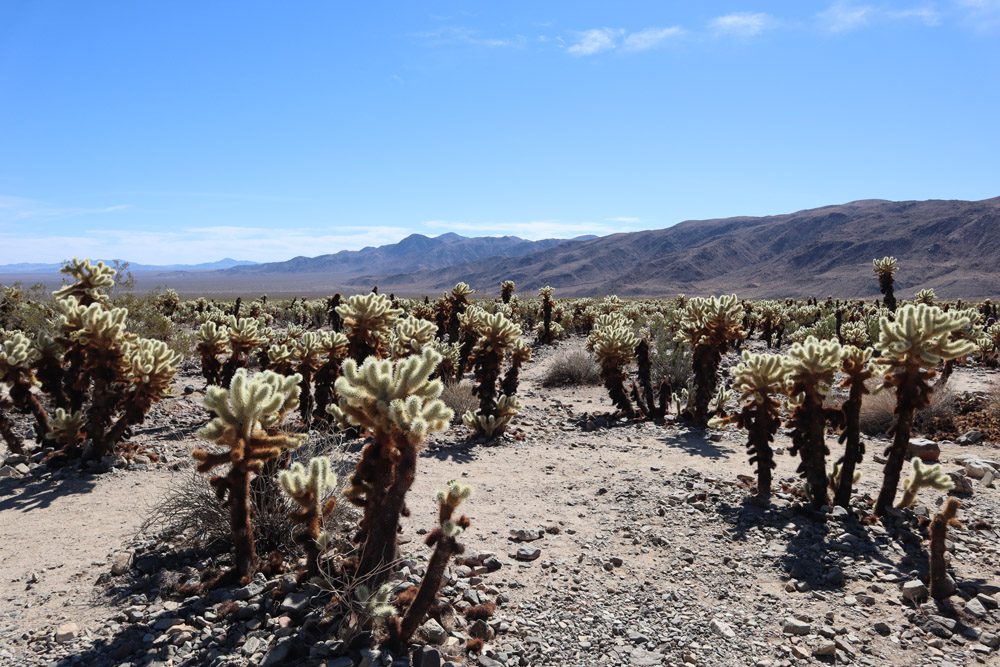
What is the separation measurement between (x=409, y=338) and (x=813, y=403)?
6958 millimetres

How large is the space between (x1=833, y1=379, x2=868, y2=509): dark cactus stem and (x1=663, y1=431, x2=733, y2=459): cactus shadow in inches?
94.2

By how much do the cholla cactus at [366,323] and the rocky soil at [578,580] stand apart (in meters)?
2.70

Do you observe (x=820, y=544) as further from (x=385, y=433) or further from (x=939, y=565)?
(x=385, y=433)

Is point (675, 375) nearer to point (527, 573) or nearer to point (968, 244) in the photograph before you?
point (527, 573)

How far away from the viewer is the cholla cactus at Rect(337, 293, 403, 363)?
32.1 feet

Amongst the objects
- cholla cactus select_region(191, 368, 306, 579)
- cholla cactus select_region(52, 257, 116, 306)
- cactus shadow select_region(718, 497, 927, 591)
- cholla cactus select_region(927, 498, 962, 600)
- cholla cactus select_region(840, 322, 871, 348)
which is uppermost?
cholla cactus select_region(52, 257, 116, 306)

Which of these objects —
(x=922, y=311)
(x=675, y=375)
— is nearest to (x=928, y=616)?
(x=922, y=311)

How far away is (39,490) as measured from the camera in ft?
24.5

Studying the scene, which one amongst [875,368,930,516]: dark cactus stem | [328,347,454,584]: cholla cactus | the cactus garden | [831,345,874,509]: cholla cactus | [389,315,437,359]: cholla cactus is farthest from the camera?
[389,315,437,359]: cholla cactus

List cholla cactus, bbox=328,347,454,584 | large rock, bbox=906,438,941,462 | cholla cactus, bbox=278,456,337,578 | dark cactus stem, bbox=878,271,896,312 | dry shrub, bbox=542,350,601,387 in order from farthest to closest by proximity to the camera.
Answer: dark cactus stem, bbox=878,271,896,312, dry shrub, bbox=542,350,601,387, large rock, bbox=906,438,941,462, cholla cactus, bbox=278,456,337,578, cholla cactus, bbox=328,347,454,584

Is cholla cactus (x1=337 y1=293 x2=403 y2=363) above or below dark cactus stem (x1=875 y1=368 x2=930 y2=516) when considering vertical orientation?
above

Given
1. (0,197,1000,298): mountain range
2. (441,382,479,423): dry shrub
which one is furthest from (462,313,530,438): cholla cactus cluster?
(0,197,1000,298): mountain range

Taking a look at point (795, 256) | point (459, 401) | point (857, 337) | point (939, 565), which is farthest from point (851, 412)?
point (795, 256)

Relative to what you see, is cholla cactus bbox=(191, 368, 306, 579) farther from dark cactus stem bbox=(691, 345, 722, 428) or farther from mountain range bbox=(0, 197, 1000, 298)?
mountain range bbox=(0, 197, 1000, 298)
